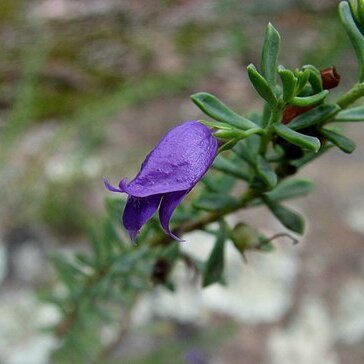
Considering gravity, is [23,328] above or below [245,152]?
below

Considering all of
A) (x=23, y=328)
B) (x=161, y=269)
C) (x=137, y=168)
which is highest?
(x=161, y=269)

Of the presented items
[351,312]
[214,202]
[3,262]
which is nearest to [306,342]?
[351,312]

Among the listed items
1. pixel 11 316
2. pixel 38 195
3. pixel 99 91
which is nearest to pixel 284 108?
pixel 11 316

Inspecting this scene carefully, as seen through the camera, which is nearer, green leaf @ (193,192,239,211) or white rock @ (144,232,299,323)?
green leaf @ (193,192,239,211)

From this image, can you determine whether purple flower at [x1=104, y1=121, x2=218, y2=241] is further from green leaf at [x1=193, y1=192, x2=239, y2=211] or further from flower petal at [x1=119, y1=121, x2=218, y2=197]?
green leaf at [x1=193, y1=192, x2=239, y2=211]

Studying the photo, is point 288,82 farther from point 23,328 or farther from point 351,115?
point 23,328

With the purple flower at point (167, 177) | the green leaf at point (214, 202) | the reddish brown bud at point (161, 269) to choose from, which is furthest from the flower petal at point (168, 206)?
the reddish brown bud at point (161, 269)

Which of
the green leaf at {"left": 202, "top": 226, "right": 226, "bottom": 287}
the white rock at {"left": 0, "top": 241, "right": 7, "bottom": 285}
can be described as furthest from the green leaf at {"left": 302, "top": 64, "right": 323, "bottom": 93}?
the white rock at {"left": 0, "top": 241, "right": 7, "bottom": 285}

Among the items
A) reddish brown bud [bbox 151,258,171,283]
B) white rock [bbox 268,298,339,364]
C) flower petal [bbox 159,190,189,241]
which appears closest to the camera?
flower petal [bbox 159,190,189,241]
